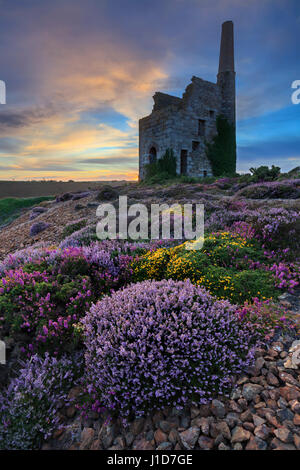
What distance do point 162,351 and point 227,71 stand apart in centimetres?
3458

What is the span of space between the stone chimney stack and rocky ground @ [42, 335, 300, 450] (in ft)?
107

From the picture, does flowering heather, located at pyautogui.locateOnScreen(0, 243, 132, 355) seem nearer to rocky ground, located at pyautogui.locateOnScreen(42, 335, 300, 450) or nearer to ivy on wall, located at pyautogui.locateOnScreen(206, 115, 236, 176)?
rocky ground, located at pyautogui.locateOnScreen(42, 335, 300, 450)

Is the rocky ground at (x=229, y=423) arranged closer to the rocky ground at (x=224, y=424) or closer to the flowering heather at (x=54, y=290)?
the rocky ground at (x=224, y=424)

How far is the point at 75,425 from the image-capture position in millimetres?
2682

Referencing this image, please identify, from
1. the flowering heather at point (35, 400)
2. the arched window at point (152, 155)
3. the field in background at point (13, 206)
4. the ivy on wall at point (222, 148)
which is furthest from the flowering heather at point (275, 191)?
the field in background at point (13, 206)

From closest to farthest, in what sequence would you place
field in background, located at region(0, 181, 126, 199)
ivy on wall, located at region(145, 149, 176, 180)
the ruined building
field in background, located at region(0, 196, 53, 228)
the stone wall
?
field in background, located at region(0, 196, 53, 228) < ivy on wall, located at region(145, 149, 176, 180) < the stone wall < the ruined building < field in background, located at region(0, 181, 126, 199)

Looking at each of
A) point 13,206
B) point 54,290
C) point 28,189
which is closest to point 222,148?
point 13,206

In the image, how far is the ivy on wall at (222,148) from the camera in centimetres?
3002

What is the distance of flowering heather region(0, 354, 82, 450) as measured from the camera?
8.29 feet

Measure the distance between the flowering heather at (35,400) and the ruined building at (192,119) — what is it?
1012 inches

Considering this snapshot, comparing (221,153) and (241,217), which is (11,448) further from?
(221,153)

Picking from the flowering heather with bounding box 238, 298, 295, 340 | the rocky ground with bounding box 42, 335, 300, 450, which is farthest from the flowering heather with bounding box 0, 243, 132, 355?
the flowering heather with bounding box 238, 298, 295, 340
